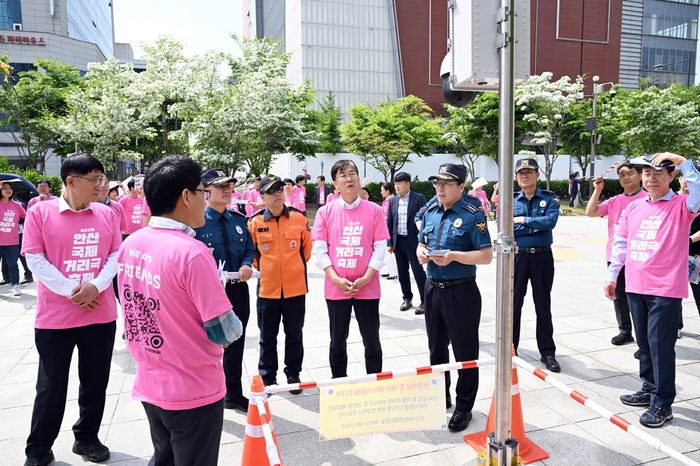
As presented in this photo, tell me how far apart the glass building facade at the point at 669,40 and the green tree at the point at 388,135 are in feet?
152

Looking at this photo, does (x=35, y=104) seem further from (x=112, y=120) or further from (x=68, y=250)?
(x=68, y=250)

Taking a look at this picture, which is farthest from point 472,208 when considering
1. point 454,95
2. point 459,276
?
point 454,95

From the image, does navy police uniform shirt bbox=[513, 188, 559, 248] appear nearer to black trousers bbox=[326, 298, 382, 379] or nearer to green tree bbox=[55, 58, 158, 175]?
black trousers bbox=[326, 298, 382, 379]

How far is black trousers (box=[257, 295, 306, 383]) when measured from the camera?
4516 millimetres

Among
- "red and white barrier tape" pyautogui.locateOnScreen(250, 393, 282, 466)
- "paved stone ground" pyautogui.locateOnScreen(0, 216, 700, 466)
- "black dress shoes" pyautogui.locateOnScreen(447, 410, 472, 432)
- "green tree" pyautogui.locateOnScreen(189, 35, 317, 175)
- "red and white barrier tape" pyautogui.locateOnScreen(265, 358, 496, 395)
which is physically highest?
"green tree" pyautogui.locateOnScreen(189, 35, 317, 175)

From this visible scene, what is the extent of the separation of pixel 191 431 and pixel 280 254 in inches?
92.7

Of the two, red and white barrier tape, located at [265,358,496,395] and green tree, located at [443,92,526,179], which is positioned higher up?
green tree, located at [443,92,526,179]

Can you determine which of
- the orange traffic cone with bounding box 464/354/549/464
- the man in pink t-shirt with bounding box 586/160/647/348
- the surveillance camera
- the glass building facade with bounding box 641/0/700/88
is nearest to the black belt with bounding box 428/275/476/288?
the orange traffic cone with bounding box 464/354/549/464

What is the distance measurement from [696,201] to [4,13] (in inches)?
2104

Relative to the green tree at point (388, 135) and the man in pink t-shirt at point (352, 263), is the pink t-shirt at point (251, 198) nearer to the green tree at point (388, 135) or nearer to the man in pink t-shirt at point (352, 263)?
the man in pink t-shirt at point (352, 263)

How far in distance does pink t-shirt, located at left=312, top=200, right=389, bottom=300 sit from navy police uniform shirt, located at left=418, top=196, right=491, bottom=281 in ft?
1.79

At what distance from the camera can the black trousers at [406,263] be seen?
7.70 meters

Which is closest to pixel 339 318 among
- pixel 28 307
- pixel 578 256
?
pixel 28 307

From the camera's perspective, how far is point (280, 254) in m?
4.48
